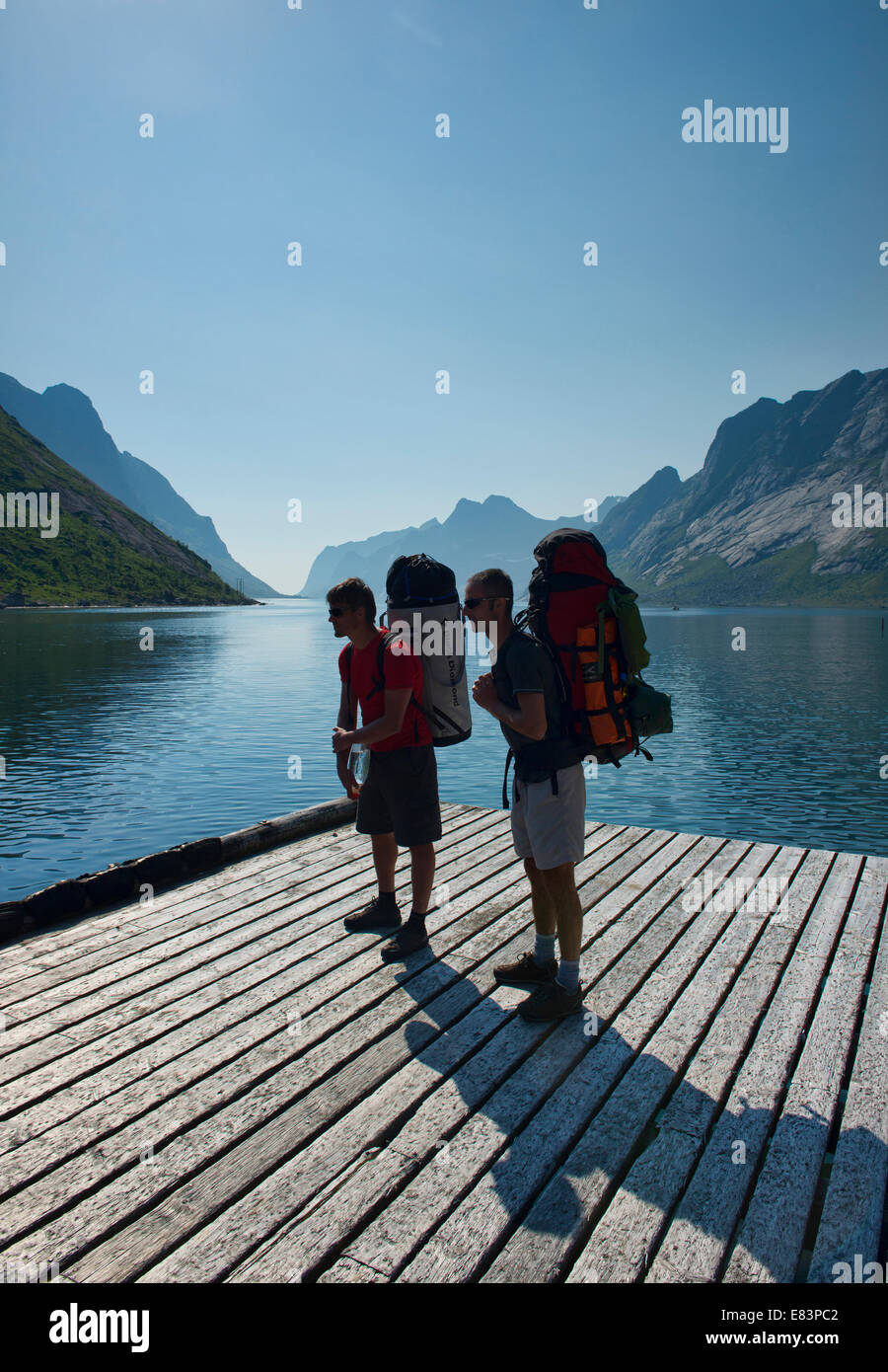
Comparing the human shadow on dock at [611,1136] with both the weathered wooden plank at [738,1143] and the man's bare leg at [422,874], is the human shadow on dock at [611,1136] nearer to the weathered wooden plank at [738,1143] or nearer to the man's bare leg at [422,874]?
the weathered wooden plank at [738,1143]

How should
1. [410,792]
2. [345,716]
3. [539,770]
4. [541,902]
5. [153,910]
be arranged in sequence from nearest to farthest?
[539,770] → [541,902] → [410,792] → [345,716] → [153,910]

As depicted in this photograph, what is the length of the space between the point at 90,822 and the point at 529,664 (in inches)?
666

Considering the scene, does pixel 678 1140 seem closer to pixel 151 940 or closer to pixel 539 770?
pixel 539 770

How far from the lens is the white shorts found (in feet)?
16.4

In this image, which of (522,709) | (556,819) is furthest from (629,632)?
(556,819)

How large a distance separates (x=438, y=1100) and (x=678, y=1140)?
1.26 meters

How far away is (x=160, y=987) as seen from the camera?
219 inches

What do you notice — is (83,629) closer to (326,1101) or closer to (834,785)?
(834,785)

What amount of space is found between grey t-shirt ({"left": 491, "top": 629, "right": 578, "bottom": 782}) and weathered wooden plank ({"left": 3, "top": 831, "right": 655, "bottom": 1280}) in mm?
1956

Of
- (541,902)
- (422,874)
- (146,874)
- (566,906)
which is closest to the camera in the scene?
(566,906)

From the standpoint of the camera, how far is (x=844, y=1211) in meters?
3.56

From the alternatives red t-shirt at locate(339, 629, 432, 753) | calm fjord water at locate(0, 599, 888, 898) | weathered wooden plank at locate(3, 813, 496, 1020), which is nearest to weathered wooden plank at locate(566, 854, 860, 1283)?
red t-shirt at locate(339, 629, 432, 753)

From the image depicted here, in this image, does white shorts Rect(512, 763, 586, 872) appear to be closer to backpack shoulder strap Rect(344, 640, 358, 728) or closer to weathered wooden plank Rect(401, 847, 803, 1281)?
weathered wooden plank Rect(401, 847, 803, 1281)
